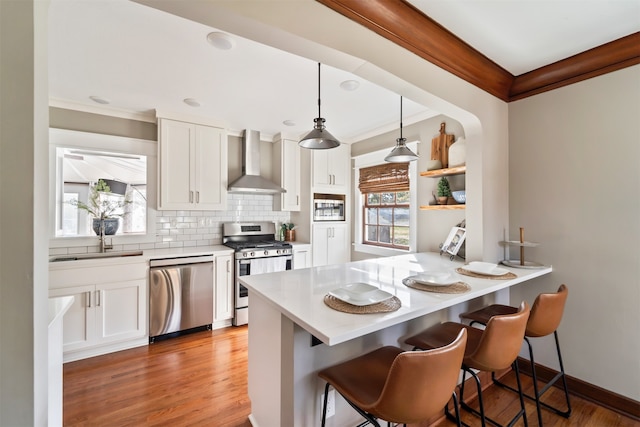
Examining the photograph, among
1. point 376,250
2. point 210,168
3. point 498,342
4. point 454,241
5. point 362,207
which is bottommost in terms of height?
point 498,342

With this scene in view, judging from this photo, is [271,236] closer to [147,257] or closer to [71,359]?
[147,257]

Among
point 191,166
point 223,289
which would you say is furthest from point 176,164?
point 223,289

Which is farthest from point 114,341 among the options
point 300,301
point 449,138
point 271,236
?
point 449,138

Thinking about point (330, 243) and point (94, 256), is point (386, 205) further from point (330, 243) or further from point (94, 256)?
point (94, 256)

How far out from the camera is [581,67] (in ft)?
6.39

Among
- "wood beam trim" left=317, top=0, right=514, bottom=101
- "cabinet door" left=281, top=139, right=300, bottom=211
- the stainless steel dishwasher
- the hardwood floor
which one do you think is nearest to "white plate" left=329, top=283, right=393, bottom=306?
the hardwood floor

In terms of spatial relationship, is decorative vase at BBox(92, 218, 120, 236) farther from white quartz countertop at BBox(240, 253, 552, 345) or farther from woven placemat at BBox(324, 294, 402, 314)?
woven placemat at BBox(324, 294, 402, 314)

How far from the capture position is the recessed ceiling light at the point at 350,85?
91.7 inches

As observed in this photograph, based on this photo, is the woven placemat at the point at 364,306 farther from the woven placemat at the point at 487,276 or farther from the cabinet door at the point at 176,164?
the cabinet door at the point at 176,164

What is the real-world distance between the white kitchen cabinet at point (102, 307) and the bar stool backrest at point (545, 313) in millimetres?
3313

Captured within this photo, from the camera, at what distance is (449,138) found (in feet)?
9.11

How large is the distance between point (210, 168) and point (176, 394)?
2.41 m

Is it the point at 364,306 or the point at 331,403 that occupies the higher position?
the point at 364,306

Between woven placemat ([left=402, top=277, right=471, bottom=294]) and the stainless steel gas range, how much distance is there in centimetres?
213
